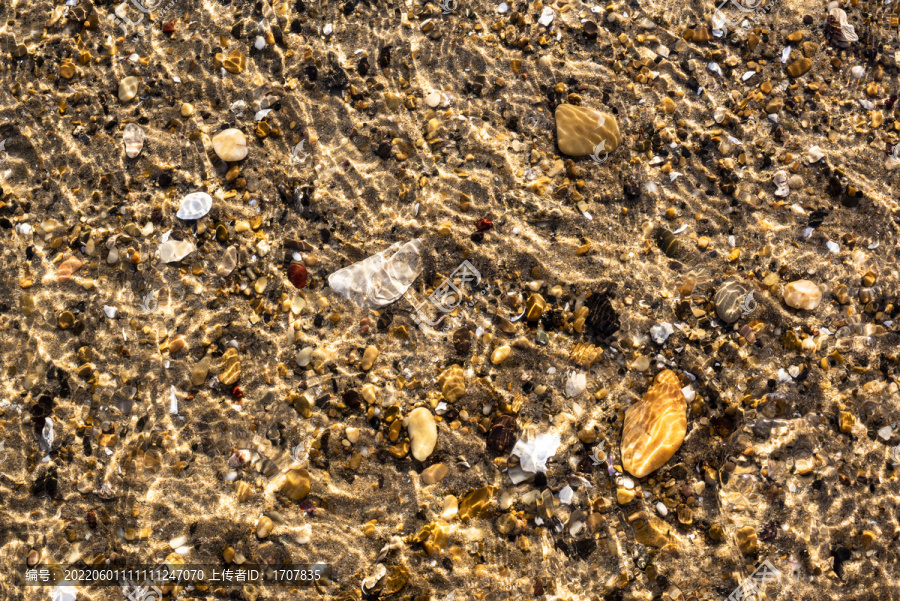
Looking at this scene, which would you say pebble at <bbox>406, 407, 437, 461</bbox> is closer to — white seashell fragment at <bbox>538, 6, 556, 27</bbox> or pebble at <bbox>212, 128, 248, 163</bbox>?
pebble at <bbox>212, 128, 248, 163</bbox>

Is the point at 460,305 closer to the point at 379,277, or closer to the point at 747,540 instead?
the point at 379,277


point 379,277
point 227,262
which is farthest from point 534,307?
point 227,262

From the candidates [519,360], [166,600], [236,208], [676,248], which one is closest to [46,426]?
[166,600]

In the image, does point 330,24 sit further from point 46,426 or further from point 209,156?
point 46,426

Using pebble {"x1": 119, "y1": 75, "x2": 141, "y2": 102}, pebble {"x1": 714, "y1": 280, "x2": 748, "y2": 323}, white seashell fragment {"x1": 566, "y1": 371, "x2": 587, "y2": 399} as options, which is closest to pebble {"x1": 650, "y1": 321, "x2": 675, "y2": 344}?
pebble {"x1": 714, "y1": 280, "x2": 748, "y2": 323}

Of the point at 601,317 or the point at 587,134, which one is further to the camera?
the point at 587,134

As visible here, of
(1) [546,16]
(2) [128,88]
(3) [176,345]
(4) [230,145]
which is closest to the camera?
(3) [176,345]

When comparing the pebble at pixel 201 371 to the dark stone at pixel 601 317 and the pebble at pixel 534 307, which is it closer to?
the pebble at pixel 534 307
